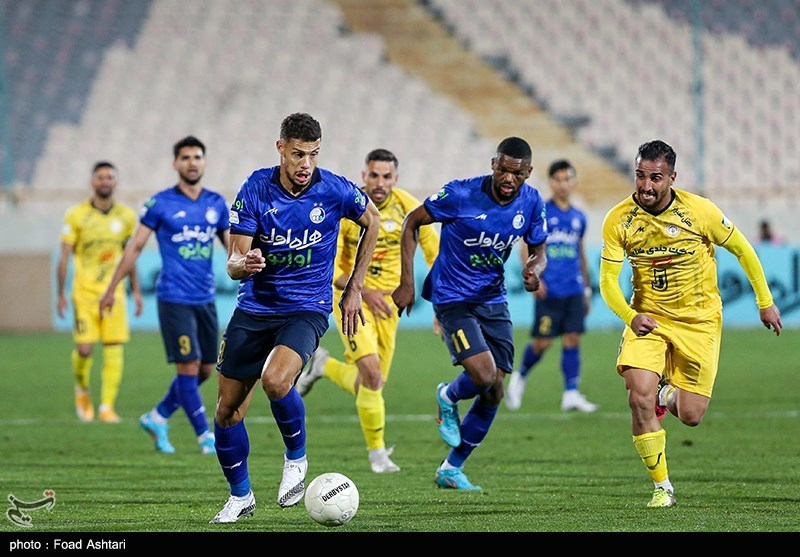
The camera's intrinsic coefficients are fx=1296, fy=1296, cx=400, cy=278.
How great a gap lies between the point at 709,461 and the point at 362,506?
308 cm

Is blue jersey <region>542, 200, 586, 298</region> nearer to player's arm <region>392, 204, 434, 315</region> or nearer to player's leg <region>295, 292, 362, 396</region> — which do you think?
player's leg <region>295, 292, 362, 396</region>

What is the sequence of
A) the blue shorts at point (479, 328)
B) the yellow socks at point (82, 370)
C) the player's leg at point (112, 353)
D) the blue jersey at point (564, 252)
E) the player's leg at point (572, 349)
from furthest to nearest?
the blue jersey at point (564, 252), the player's leg at point (572, 349), the yellow socks at point (82, 370), the player's leg at point (112, 353), the blue shorts at point (479, 328)

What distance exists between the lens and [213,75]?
26859 mm

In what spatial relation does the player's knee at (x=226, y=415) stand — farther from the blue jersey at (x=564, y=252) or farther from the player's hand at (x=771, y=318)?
the blue jersey at (x=564, y=252)

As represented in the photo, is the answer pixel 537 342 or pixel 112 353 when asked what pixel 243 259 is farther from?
pixel 537 342

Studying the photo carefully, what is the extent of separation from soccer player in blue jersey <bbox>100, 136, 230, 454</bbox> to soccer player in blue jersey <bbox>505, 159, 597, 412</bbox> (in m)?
3.97

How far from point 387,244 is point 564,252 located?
4.26 meters

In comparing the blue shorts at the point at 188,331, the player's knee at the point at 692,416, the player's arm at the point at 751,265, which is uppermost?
the player's arm at the point at 751,265

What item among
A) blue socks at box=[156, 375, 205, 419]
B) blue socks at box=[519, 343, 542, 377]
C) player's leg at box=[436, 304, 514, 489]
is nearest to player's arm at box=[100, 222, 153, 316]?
blue socks at box=[156, 375, 205, 419]

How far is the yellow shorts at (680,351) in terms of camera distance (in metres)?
7.35

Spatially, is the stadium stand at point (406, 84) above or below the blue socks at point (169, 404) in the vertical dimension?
above

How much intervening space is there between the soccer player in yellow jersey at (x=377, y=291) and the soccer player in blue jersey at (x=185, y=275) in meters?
1.27

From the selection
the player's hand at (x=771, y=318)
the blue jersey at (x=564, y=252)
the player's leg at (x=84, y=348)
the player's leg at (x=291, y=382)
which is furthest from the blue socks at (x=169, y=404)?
the player's hand at (x=771, y=318)

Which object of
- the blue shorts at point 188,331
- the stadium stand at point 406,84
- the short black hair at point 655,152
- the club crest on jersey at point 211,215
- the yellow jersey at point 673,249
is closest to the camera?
the short black hair at point 655,152
